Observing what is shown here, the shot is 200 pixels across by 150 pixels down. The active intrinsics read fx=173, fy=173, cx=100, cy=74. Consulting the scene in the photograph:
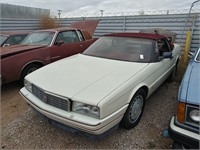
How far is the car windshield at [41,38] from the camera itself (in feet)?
16.3

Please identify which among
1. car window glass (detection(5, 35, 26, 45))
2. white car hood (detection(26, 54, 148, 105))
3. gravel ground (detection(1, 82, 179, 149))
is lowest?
Answer: gravel ground (detection(1, 82, 179, 149))

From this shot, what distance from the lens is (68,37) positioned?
5.48 meters

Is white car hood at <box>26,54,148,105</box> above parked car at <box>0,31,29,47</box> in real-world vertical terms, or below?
below

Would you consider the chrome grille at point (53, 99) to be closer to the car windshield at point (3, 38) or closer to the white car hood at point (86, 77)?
the white car hood at point (86, 77)

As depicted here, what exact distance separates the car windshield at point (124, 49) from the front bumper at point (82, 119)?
47.3 inches

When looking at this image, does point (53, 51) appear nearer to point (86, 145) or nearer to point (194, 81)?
point (86, 145)

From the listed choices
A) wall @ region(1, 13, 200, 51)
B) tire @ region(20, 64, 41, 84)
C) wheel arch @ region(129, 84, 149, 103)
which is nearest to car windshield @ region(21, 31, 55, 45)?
tire @ region(20, 64, 41, 84)

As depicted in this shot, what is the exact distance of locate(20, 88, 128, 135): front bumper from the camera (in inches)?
78.1

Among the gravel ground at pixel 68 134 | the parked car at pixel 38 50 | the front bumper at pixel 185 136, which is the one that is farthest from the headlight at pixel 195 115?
the parked car at pixel 38 50

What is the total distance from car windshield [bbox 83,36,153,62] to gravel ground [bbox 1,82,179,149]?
1.06 m

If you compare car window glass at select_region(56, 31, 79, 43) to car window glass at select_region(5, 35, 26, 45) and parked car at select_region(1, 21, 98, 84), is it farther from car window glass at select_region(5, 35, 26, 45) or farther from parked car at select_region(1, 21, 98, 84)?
car window glass at select_region(5, 35, 26, 45)

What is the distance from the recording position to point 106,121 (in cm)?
204

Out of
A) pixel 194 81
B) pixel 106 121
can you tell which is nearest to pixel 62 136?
pixel 106 121

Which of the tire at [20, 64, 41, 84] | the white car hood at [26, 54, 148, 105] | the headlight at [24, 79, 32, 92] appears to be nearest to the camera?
the white car hood at [26, 54, 148, 105]
